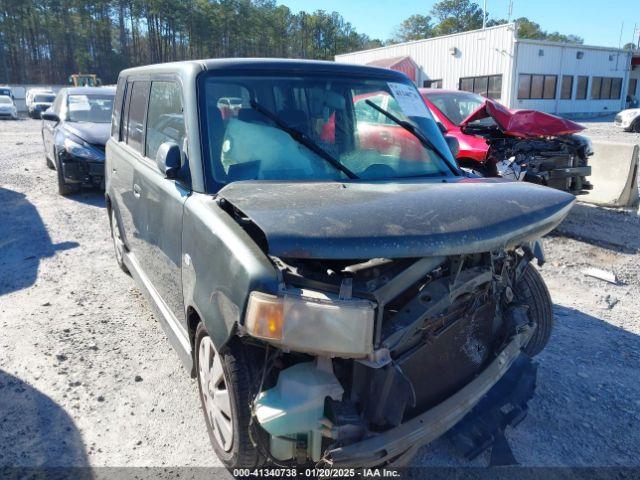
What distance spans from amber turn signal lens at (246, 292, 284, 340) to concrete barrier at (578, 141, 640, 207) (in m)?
7.82

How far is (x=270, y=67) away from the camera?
316 cm

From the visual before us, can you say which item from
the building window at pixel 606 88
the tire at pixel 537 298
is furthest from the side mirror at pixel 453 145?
the building window at pixel 606 88

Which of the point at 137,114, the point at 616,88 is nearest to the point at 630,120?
the point at 616,88

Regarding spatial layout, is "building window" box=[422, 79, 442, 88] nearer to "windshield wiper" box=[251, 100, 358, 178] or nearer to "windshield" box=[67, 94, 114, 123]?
"windshield" box=[67, 94, 114, 123]

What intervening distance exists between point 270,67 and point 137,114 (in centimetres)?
148

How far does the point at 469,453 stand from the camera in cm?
264

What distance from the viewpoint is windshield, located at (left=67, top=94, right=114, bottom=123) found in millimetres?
9592

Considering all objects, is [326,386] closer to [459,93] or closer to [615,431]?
[615,431]

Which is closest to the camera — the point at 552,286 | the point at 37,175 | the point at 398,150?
the point at 398,150

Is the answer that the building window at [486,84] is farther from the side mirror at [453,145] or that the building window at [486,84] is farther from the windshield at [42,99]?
the side mirror at [453,145]

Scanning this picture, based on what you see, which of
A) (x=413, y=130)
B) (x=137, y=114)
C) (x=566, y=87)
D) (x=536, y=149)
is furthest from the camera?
(x=566, y=87)

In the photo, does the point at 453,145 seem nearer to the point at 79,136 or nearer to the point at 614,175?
the point at 614,175

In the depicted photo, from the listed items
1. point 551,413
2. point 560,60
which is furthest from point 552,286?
point 560,60

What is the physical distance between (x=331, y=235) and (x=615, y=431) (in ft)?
7.34
